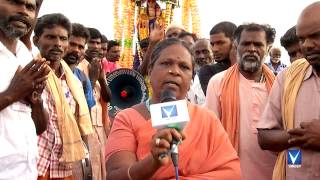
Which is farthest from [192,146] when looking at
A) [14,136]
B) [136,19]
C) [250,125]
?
[136,19]

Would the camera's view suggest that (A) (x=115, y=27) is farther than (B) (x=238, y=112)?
Yes

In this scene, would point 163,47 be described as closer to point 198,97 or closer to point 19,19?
point 19,19

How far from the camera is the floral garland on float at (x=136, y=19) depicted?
13273 mm

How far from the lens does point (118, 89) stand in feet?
22.3

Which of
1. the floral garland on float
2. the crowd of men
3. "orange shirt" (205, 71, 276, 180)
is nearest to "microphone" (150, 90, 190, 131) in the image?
the crowd of men

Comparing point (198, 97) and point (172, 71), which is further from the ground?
point (172, 71)

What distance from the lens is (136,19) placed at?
45.4 ft

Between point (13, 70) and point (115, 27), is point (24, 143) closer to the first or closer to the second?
point (13, 70)

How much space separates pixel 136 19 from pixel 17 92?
11.5 m

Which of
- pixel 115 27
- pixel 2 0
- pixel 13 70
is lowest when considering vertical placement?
pixel 13 70

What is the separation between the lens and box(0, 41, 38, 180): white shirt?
8.23 ft

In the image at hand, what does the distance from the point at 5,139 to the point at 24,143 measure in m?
0.11

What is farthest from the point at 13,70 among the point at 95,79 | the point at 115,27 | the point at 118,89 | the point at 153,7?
the point at 115,27

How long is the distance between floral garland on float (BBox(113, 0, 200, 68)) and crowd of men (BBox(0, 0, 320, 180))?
7381 millimetres
